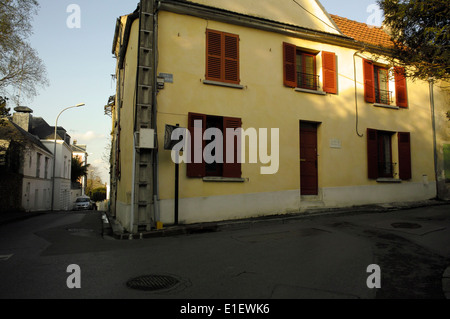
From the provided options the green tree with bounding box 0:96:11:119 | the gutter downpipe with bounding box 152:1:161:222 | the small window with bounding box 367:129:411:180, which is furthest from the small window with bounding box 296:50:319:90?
the green tree with bounding box 0:96:11:119

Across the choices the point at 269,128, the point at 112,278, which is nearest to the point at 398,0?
the point at 269,128

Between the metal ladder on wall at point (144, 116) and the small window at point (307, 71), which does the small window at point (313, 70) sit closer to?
the small window at point (307, 71)

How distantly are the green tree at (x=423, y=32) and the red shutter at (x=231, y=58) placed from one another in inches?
158

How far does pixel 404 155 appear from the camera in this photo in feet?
41.1

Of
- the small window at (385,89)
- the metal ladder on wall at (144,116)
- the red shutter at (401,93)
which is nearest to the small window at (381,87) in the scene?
the small window at (385,89)

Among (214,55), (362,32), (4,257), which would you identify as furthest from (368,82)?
(4,257)

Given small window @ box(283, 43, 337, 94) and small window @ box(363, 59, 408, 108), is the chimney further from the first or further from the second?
small window @ box(363, 59, 408, 108)

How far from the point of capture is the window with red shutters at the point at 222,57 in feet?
31.9

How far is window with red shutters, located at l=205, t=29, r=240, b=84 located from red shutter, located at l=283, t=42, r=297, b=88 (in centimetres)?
168

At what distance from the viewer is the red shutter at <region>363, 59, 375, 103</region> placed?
1209 cm

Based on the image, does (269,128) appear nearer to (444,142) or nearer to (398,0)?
(398,0)

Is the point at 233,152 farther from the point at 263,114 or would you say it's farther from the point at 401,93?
the point at 401,93

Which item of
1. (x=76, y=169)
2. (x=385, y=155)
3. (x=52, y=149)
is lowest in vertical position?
(x=385, y=155)

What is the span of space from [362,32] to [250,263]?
11633 millimetres
